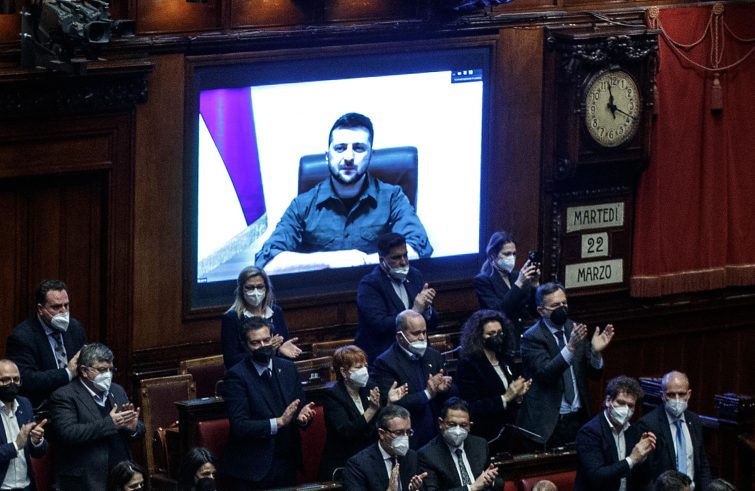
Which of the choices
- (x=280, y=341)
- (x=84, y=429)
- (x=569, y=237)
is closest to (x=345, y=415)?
(x=280, y=341)

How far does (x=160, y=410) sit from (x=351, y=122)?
Answer: 2.30 m

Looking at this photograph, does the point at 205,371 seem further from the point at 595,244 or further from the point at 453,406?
the point at 595,244

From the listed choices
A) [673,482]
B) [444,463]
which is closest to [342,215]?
[444,463]

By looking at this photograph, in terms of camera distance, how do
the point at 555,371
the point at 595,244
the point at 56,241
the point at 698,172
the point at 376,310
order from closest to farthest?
1. the point at 555,371
2. the point at 376,310
3. the point at 56,241
4. the point at 595,244
5. the point at 698,172

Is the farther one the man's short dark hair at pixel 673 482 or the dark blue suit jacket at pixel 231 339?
the dark blue suit jacket at pixel 231 339

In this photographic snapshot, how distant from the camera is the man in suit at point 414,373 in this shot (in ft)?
31.8

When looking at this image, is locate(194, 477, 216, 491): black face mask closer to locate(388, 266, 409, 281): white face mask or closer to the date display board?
locate(388, 266, 409, 281): white face mask

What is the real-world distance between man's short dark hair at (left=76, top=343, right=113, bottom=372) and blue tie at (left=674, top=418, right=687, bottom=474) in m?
3.06

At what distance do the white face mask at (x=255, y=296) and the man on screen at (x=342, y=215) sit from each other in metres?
1.49

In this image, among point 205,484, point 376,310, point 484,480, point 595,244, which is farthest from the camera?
point 595,244

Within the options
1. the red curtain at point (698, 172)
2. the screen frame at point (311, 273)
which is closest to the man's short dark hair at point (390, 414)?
the screen frame at point (311, 273)

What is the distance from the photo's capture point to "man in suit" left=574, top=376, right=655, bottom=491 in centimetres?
939

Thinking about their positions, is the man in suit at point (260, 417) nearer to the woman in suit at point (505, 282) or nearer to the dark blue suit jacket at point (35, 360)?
the dark blue suit jacket at point (35, 360)

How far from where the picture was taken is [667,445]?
977 cm
